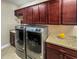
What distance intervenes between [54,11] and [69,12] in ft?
1.69

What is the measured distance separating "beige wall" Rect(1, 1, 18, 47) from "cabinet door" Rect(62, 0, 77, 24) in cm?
343

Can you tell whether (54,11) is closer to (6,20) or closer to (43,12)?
(43,12)

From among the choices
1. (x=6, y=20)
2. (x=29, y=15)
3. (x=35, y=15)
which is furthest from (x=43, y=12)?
(x=6, y=20)

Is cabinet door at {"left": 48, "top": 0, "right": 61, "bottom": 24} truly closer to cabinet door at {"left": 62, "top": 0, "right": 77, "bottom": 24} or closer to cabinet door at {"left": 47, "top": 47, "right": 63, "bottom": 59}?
cabinet door at {"left": 62, "top": 0, "right": 77, "bottom": 24}

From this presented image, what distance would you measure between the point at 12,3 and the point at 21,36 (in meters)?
2.54

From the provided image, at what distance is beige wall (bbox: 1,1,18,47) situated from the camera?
4.65 meters

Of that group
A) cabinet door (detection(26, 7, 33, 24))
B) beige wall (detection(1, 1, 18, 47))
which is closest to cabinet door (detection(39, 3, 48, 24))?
cabinet door (detection(26, 7, 33, 24))

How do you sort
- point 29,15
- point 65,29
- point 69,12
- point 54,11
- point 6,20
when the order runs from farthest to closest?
point 6,20, point 29,15, point 65,29, point 54,11, point 69,12

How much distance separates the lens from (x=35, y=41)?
2.80m

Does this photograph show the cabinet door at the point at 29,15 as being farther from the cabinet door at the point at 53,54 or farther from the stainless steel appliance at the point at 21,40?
the cabinet door at the point at 53,54

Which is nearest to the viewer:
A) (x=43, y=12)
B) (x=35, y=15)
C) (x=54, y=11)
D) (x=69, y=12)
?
(x=69, y=12)

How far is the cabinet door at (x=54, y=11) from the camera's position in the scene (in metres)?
2.51

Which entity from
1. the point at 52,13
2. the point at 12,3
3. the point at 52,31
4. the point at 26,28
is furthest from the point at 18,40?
the point at 12,3

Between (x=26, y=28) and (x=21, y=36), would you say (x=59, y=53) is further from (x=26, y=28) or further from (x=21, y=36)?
(x=21, y=36)
